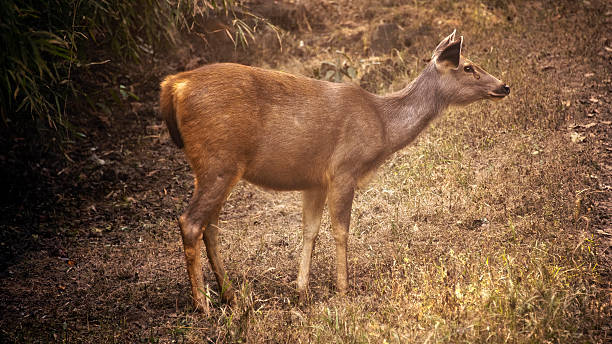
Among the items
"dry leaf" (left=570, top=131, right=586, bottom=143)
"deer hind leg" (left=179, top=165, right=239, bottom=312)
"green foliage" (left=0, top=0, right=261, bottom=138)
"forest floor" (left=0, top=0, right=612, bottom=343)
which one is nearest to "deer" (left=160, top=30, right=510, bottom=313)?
"deer hind leg" (left=179, top=165, right=239, bottom=312)

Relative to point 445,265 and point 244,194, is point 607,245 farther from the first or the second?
point 244,194

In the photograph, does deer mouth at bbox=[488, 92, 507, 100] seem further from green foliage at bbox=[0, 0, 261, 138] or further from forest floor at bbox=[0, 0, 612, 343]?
green foliage at bbox=[0, 0, 261, 138]

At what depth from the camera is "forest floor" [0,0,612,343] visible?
415 cm

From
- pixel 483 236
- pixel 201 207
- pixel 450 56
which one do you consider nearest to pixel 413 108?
pixel 450 56

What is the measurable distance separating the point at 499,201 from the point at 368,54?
4242 mm

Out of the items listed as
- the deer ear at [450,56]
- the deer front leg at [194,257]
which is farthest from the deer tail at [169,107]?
the deer ear at [450,56]

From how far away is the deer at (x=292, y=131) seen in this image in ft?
14.7

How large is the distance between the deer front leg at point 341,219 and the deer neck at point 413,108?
2.14 ft

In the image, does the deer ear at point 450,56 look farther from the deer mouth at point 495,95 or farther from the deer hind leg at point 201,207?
the deer hind leg at point 201,207

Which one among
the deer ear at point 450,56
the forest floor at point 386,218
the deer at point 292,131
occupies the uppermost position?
the deer ear at point 450,56

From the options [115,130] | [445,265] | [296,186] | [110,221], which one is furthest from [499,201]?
[115,130]

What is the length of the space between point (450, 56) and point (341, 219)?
1867mm

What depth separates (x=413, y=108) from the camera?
210 inches

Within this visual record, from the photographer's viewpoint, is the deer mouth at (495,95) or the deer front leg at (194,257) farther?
the deer mouth at (495,95)
